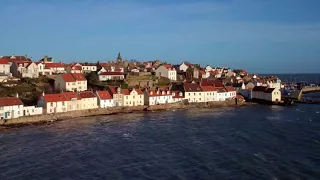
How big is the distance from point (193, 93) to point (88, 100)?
18.3 metres

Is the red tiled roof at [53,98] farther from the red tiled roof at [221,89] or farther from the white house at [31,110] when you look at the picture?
the red tiled roof at [221,89]

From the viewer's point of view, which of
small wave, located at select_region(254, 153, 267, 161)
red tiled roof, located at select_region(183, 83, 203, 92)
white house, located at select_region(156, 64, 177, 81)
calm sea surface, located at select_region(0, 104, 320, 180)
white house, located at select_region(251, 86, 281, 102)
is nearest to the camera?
calm sea surface, located at select_region(0, 104, 320, 180)

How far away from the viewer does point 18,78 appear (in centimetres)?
5416

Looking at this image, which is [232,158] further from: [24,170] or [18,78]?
[18,78]

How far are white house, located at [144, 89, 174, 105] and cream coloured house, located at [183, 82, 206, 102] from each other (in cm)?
342

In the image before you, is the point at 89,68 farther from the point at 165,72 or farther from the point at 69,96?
the point at 69,96

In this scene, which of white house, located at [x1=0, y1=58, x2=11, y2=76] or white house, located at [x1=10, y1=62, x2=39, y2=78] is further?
white house, located at [x1=10, y1=62, x2=39, y2=78]

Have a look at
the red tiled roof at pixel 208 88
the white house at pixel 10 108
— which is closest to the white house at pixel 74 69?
the red tiled roof at pixel 208 88

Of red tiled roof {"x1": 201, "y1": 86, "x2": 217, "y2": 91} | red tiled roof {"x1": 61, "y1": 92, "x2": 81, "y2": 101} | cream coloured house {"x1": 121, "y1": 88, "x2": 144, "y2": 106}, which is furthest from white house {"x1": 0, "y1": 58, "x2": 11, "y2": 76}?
red tiled roof {"x1": 201, "y1": 86, "x2": 217, "y2": 91}

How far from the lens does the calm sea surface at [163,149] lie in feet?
69.8

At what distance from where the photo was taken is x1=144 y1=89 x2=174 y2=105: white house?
52234 millimetres

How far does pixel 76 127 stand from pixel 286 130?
2022cm

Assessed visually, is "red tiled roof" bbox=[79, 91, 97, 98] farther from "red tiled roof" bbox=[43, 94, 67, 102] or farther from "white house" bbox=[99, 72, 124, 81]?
"white house" bbox=[99, 72, 124, 81]

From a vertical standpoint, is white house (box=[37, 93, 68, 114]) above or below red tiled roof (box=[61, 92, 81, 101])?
below
